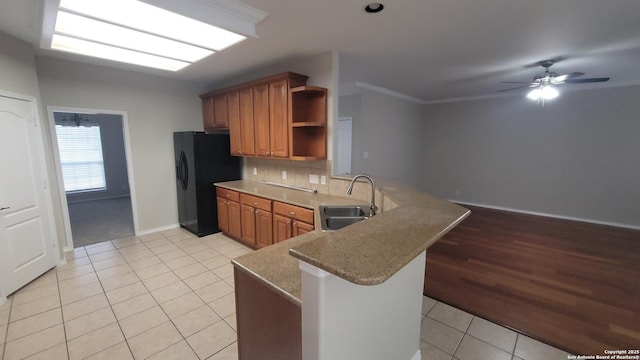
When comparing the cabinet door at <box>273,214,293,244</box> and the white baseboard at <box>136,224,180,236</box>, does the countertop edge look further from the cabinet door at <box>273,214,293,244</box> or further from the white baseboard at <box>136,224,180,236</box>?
the white baseboard at <box>136,224,180,236</box>

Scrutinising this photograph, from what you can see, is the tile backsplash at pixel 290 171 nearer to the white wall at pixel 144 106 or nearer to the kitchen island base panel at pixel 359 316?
the white wall at pixel 144 106

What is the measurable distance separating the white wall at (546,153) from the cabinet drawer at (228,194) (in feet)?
16.8

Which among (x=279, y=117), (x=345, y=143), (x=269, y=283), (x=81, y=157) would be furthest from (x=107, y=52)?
(x=81, y=157)

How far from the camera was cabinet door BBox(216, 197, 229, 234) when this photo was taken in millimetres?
4109

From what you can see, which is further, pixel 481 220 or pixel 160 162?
pixel 481 220

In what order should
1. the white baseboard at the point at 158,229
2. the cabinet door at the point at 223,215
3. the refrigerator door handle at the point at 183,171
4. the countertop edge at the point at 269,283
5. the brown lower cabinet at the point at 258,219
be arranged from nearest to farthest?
the countertop edge at the point at 269,283
the brown lower cabinet at the point at 258,219
the cabinet door at the point at 223,215
the refrigerator door handle at the point at 183,171
the white baseboard at the point at 158,229

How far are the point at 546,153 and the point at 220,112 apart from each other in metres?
6.30

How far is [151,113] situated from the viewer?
4.29 metres

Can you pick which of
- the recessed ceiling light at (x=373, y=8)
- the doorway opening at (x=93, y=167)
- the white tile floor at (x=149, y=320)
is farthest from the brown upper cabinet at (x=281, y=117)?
the doorway opening at (x=93, y=167)

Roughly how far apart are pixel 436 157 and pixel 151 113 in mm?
6277

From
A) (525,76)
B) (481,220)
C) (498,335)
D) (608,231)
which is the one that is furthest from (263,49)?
(608,231)

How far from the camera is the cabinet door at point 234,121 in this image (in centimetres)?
398

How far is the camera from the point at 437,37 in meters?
A: 2.57

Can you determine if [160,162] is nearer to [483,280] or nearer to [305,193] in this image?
[305,193]
